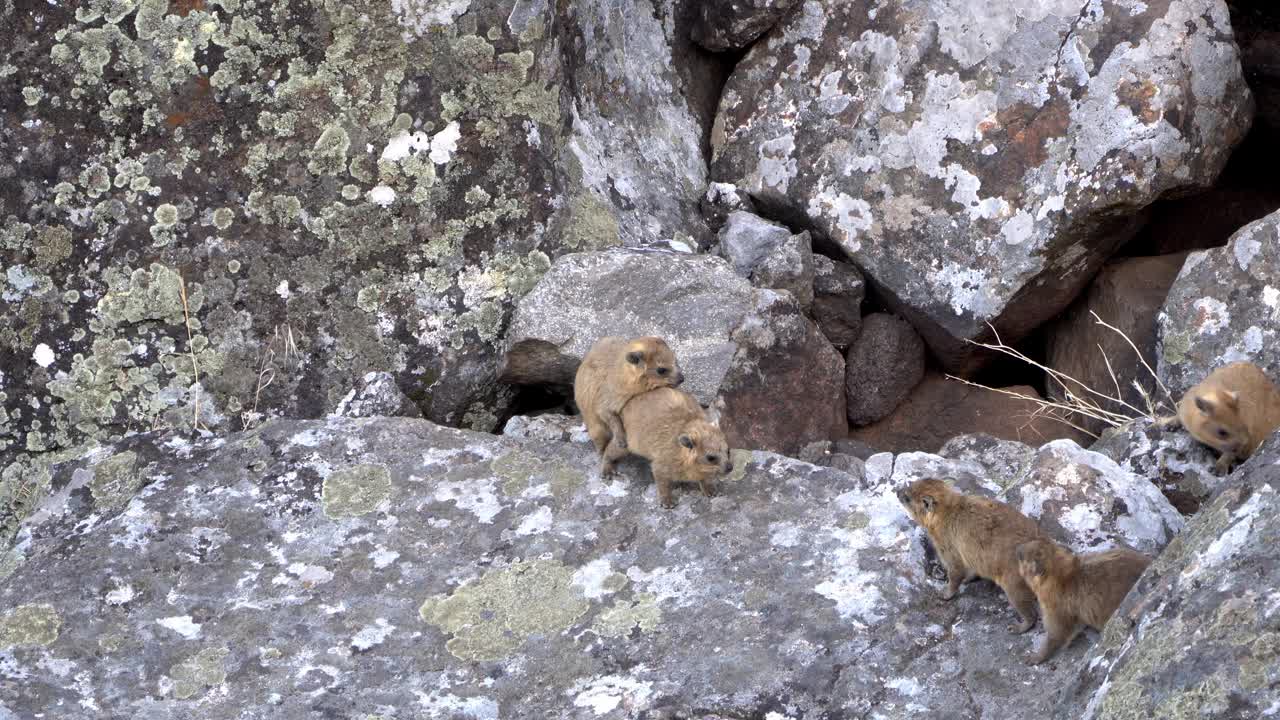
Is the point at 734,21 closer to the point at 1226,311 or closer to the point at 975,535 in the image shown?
the point at 1226,311

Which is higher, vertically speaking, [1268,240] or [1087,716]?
[1268,240]

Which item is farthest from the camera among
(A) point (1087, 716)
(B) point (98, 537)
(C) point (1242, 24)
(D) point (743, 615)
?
(C) point (1242, 24)

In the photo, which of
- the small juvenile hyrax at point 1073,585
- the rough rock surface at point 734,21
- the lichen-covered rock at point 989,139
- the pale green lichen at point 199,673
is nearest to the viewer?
the small juvenile hyrax at point 1073,585

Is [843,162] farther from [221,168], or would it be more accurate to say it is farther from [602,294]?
[221,168]

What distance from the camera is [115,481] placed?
586cm

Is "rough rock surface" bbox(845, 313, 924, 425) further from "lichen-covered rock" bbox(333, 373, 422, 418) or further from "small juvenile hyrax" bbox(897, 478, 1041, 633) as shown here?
"small juvenile hyrax" bbox(897, 478, 1041, 633)

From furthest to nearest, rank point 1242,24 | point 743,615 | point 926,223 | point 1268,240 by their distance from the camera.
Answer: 1. point 1242,24
2. point 926,223
3. point 1268,240
4. point 743,615

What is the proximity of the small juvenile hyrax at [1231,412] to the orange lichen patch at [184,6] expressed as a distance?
5165 millimetres

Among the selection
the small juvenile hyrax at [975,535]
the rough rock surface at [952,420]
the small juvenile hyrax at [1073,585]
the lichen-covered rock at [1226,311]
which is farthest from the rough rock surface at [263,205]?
the small juvenile hyrax at [1073,585]

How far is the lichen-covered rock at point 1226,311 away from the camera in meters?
6.80

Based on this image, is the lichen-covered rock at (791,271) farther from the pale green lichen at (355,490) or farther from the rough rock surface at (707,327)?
the pale green lichen at (355,490)

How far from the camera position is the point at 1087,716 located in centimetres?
367

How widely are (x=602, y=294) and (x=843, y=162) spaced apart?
1698 millimetres

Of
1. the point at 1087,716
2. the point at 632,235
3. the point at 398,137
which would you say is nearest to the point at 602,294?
the point at 632,235
